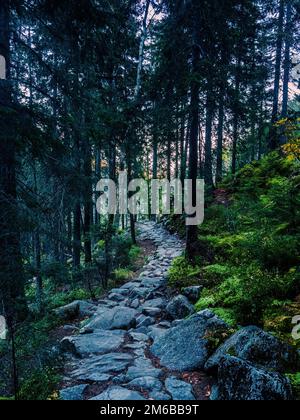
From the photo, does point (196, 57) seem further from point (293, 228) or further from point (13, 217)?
point (13, 217)

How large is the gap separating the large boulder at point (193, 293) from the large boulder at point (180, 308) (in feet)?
0.76

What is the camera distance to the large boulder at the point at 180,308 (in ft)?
22.2

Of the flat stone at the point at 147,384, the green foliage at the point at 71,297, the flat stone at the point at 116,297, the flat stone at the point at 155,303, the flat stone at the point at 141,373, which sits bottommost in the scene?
the green foliage at the point at 71,297

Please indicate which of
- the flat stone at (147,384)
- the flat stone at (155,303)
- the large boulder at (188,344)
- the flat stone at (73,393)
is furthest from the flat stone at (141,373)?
the flat stone at (155,303)

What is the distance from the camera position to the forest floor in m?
4.11

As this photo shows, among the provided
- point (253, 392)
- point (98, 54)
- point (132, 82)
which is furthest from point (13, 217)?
point (132, 82)

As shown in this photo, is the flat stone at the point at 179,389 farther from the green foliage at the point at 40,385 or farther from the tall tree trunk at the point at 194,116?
the tall tree trunk at the point at 194,116

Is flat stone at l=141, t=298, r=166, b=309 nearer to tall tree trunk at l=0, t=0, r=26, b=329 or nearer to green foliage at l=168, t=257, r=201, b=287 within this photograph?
green foliage at l=168, t=257, r=201, b=287

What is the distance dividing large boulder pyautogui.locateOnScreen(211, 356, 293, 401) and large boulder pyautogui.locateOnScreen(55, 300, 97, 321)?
17.9ft

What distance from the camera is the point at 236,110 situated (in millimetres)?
9414

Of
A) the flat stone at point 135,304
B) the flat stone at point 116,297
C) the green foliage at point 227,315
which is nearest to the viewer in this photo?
the green foliage at point 227,315

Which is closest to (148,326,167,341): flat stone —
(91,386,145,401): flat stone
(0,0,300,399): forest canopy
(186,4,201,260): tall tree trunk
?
(0,0,300,399): forest canopy

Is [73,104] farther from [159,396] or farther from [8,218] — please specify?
[159,396]

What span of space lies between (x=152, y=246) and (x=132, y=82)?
9.16 meters
